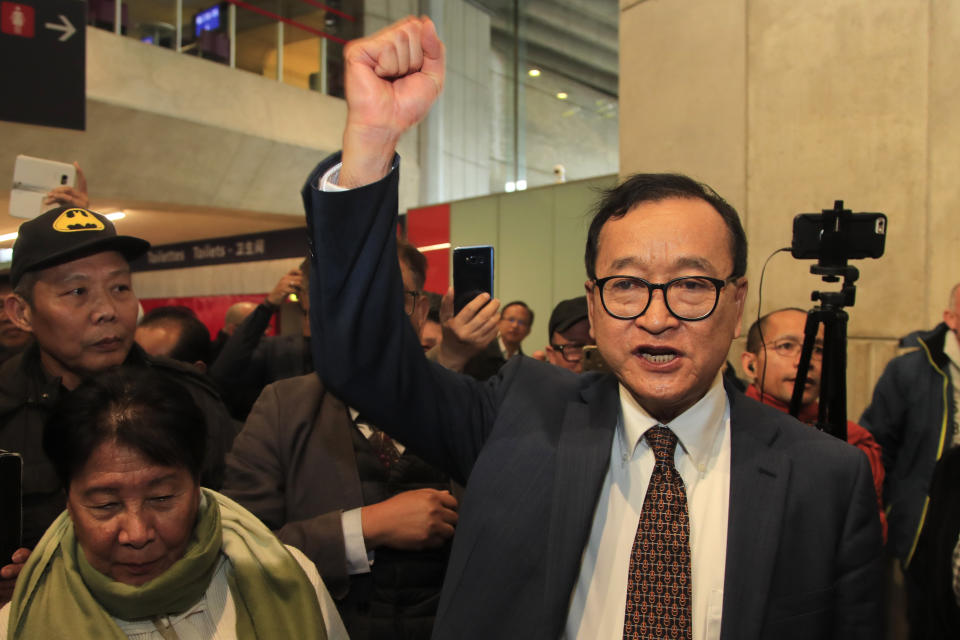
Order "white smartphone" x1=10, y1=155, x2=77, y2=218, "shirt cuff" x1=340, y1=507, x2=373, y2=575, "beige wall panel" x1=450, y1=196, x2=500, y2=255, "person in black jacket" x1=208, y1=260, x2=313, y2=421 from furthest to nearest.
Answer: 1. "beige wall panel" x1=450, y1=196, x2=500, y2=255
2. "person in black jacket" x1=208, y1=260, x2=313, y2=421
3. "white smartphone" x1=10, y1=155, x2=77, y2=218
4. "shirt cuff" x1=340, y1=507, x2=373, y2=575

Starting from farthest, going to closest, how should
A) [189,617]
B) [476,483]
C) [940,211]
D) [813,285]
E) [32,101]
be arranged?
[813,285] → [940,211] → [32,101] → [189,617] → [476,483]

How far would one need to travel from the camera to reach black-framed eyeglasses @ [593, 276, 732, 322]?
1.01 m

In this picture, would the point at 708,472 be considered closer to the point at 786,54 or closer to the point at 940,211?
the point at 940,211

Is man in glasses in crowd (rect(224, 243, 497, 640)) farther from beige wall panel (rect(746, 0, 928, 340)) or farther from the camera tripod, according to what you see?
beige wall panel (rect(746, 0, 928, 340))

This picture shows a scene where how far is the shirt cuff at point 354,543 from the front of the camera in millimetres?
1439

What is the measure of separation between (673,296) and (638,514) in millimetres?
335

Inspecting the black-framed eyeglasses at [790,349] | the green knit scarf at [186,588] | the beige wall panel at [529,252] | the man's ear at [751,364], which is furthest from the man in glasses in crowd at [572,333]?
the beige wall panel at [529,252]

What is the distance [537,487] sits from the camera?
1.02 metres

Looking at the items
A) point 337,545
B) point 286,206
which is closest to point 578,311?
point 337,545

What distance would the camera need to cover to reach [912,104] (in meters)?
3.79

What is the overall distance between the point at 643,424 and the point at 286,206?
9.28 meters

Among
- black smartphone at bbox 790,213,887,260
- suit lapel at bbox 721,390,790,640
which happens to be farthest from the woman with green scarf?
black smartphone at bbox 790,213,887,260

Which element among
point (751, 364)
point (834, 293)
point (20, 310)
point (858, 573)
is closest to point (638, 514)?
point (858, 573)

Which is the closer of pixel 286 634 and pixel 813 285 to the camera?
pixel 286 634
